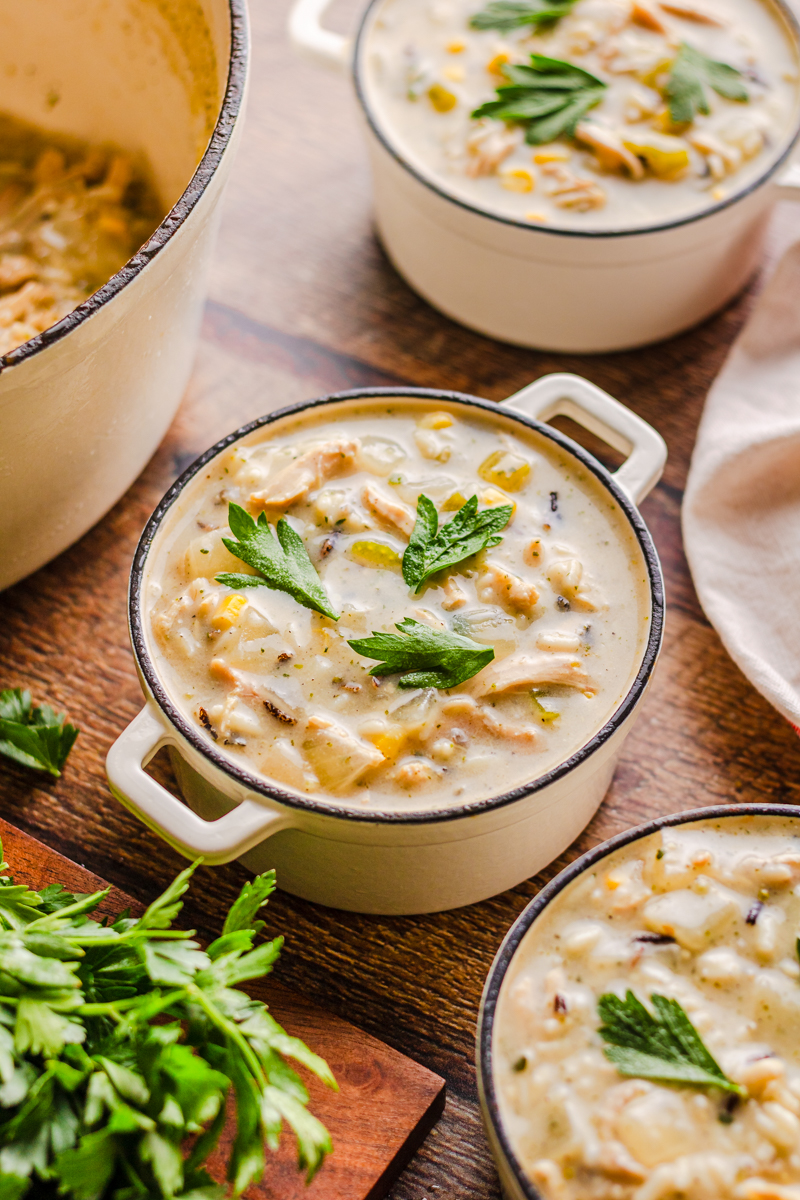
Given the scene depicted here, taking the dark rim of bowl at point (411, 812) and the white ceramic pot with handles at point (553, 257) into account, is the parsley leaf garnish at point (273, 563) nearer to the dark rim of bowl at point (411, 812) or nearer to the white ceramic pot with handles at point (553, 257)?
the dark rim of bowl at point (411, 812)

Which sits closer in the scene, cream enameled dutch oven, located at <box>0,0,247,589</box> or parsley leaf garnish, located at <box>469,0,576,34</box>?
cream enameled dutch oven, located at <box>0,0,247,589</box>

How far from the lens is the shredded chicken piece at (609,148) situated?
1.82 m

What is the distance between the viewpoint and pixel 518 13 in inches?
78.4

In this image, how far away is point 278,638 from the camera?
1.35 meters

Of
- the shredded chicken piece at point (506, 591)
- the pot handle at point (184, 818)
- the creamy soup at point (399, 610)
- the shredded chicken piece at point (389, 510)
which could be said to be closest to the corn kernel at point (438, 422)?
the creamy soup at point (399, 610)

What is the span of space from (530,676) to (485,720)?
7 centimetres

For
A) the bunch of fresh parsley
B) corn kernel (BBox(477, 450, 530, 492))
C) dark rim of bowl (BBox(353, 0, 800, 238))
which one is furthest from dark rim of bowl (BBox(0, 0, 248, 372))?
the bunch of fresh parsley

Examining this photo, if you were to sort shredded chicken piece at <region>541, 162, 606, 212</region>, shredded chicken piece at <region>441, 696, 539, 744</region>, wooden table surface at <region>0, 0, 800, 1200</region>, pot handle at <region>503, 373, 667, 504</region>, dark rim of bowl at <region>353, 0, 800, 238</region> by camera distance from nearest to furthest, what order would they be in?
shredded chicken piece at <region>441, 696, 539, 744</region> → wooden table surface at <region>0, 0, 800, 1200</region> → pot handle at <region>503, 373, 667, 504</region> → dark rim of bowl at <region>353, 0, 800, 238</region> → shredded chicken piece at <region>541, 162, 606, 212</region>

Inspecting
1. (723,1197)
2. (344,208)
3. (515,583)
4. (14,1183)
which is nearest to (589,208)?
(344,208)

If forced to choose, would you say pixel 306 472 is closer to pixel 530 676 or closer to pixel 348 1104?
pixel 530 676

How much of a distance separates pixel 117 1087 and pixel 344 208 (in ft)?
5.34

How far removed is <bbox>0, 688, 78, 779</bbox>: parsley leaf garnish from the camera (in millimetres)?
1488

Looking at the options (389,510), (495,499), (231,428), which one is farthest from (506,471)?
(231,428)

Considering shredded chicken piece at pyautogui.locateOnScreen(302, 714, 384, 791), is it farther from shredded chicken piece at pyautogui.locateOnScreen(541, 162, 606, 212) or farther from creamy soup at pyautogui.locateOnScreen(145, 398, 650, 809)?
shredded chicken piece at pyautogui.locateOnScreen(541, 162, 606, 212)
